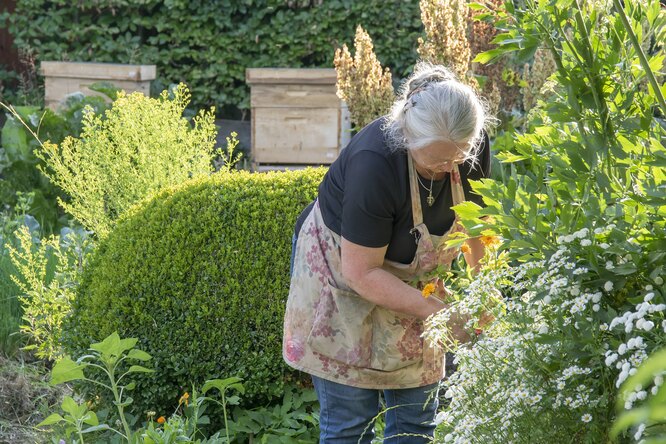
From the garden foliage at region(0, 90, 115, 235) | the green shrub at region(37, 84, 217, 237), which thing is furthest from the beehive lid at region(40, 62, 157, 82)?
the green shrub at region(37, 84, 217, 237)

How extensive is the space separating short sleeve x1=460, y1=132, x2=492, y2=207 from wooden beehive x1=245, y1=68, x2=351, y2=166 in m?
4.26

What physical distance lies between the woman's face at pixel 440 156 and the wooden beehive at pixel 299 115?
4443 millimetres

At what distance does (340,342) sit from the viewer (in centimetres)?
253

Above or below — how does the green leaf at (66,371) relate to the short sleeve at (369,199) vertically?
below

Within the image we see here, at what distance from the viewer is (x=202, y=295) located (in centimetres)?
346

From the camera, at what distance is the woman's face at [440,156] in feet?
7.23

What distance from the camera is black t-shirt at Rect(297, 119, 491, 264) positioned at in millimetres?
2268

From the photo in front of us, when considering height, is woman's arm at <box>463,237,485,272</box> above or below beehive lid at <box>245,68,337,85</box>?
below

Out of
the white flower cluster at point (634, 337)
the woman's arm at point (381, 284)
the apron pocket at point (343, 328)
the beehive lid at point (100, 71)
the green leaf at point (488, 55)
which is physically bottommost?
the apron pocket at point (343, 328)

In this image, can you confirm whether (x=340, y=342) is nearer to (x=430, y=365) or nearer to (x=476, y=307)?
(x=430, y=365)

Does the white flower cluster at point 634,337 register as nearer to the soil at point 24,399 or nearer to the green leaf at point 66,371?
the green leaf at point 66,371

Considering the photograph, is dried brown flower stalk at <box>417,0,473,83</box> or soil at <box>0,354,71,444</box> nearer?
soil at <box>0,354,71,444</box>

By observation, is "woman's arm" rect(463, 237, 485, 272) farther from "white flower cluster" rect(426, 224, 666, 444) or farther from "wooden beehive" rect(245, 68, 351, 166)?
"wooden beehive" rect(245, 68, 351, 166)

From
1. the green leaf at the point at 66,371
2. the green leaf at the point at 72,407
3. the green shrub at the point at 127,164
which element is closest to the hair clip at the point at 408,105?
the green leaf at the point at 66,371
